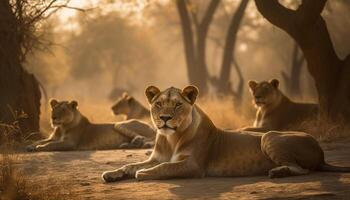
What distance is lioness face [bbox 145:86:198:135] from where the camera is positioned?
695 cm

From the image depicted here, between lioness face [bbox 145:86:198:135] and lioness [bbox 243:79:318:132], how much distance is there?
15.7ft

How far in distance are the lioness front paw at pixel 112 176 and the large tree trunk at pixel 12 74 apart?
5.15 meters

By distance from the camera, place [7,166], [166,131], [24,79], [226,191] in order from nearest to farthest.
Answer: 1. [226,191]
2. [7,166]
3. [166,131]
4. [24,79]

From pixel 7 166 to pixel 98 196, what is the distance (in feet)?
3.06

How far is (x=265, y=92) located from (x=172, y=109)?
16.7 feet

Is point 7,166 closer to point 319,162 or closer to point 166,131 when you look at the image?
point 166,131

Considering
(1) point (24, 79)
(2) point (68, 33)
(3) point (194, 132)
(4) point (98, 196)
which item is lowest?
(4) point (98, 196)

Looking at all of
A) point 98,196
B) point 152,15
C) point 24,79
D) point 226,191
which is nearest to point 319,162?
point 226,191

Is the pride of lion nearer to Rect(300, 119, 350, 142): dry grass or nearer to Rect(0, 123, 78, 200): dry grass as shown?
Rect(0, 123, 78, 200): dry grass

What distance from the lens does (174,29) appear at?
53.7 meters

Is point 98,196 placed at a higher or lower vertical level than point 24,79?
lower

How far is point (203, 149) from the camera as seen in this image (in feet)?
23.3

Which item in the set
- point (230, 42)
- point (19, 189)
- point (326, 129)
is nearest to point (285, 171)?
point (19, 189)

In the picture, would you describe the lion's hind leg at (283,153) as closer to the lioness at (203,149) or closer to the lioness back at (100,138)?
the lioness at (203,149)
